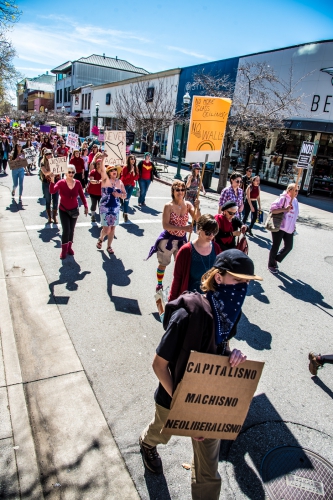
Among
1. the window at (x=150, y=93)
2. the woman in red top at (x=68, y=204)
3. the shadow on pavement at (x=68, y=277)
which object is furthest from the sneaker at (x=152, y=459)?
the window at (x=150, y=93)

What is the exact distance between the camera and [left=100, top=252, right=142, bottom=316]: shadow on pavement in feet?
17.7

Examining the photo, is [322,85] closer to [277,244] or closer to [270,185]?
[270,185]

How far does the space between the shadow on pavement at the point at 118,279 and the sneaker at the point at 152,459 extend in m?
2.58

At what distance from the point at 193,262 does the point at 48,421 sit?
79.8 inches

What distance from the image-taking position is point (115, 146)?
8.30 meters

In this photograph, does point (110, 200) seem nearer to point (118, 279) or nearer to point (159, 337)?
point (118, 279)

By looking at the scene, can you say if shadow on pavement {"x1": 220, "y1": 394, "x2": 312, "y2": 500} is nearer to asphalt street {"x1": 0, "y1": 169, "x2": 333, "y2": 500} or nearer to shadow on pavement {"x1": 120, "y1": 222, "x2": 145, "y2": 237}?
asphalt street {"x1": 0, "y1": 169, "x2": 333, "y2": 500}

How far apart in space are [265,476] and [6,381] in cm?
265

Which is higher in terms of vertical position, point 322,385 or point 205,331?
point 205,331

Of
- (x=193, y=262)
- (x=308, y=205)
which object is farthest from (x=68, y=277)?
(x=308, y=205)

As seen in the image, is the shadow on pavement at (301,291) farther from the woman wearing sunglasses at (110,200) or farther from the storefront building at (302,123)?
the storefront building at (302,123)

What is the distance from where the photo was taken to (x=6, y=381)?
11.8 feet

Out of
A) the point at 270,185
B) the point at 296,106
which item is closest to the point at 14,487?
the point at 296,106

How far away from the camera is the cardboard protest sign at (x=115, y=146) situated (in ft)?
26.8
